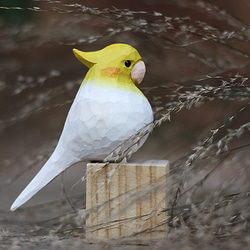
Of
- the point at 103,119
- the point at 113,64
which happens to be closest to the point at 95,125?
the point at 103,119

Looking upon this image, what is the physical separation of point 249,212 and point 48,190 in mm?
781

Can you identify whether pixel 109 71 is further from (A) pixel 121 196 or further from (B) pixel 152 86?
(A) pixel 121 196

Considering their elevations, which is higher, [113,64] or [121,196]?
[113,64]

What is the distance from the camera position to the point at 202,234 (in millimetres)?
478

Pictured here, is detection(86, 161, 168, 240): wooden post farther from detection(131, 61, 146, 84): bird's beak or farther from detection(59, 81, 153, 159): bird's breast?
detection(131, 61, 146, 84): bird's beak

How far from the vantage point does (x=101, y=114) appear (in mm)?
687

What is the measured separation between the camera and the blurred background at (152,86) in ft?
1.69

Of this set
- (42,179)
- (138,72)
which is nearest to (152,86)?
(138,72)

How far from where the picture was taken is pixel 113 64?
72cm

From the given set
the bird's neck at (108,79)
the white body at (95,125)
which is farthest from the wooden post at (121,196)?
the bird's neck at (108,79)

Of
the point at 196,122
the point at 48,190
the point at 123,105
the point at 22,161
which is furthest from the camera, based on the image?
the point at 196,122

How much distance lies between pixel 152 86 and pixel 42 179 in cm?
Answer: 27

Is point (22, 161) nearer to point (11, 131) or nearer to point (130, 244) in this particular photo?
point (130, 244)

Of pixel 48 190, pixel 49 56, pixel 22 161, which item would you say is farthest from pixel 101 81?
pixel 49 56
